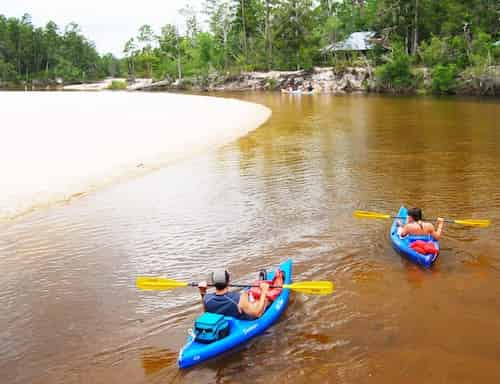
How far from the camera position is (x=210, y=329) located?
5.78 metres

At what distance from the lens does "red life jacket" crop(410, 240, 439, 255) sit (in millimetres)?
8156

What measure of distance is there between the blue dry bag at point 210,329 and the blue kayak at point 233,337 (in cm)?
5

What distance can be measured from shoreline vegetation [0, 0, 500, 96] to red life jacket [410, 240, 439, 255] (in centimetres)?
3686

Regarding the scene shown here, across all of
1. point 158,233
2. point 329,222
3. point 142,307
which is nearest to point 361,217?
point 329,222

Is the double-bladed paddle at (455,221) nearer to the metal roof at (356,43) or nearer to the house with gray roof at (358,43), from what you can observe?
the house with gray roof at (358,43)

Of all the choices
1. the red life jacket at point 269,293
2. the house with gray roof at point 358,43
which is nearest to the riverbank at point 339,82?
the house with gray roof at point 358,43

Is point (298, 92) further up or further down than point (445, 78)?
further down

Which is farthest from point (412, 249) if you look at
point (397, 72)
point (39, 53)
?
point (39, 53)

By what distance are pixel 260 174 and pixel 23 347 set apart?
1003 cm

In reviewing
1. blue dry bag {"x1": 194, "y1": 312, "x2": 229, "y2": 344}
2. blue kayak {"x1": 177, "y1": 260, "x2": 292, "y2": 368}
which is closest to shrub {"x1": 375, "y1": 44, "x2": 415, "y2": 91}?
blue kayak {"x1": 177, "y1": 260, "x2": 292, "y2": 368}

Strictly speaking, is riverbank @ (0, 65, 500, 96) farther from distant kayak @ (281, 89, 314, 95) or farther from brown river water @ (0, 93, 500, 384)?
brown river water @ (0, 93, 500, 384)

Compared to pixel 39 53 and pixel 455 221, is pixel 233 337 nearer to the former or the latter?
pixel 455 221

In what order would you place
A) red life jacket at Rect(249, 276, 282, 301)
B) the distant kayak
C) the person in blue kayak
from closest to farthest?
the person in blue kayak < red life jacket at Rect(249, 276, 282, 301) < the distant kayak

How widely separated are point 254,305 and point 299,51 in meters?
62.5
